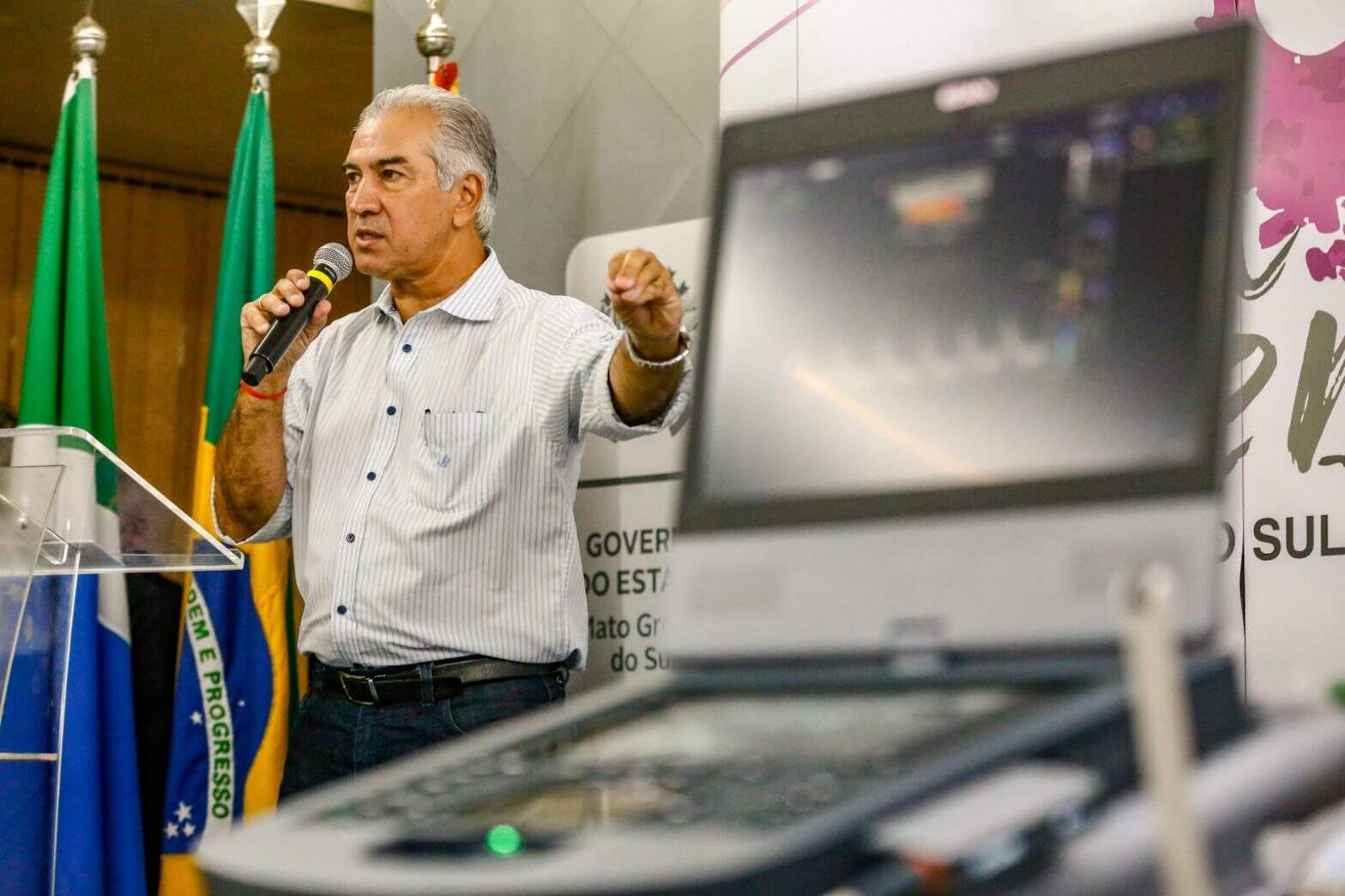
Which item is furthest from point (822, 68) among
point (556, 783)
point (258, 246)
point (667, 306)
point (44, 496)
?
point (556, 783)

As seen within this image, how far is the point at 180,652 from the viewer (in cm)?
320

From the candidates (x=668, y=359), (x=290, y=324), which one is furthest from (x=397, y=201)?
Result: (x=668, y=359)

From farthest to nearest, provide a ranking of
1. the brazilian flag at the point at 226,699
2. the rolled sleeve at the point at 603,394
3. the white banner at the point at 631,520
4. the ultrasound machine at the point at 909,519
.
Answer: the brazilian flag at the point at 226,699, the white banner at the point at 631,520, the rolled sleeve at the point at 603,394, the ultrasound machine at the point at 909,519

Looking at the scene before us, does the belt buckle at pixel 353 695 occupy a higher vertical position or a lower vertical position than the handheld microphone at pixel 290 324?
lower

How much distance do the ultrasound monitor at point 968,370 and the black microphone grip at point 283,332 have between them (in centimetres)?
131

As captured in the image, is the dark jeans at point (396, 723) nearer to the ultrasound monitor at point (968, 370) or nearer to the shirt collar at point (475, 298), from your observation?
the shirt collar at point (475, 298)

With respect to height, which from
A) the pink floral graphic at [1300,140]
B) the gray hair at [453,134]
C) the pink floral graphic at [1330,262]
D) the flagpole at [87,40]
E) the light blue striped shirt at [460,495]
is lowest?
the light blue striped shirt at [460,495]

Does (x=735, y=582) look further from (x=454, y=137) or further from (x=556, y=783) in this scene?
(x=454, y=137)

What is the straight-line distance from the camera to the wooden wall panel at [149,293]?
5.93m

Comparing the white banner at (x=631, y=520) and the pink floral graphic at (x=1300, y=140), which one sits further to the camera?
the white banner at (x=631, y=520)

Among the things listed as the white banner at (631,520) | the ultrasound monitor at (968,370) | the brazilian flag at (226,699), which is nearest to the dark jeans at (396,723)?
the white banner at (631,520)

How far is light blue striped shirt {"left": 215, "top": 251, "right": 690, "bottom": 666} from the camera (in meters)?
2.26

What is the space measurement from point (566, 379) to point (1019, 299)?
1.50 m

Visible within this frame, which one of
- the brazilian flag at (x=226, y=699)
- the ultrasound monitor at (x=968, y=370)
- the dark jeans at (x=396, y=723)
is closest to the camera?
the ultrasound monitor at (x=968, y=370)
